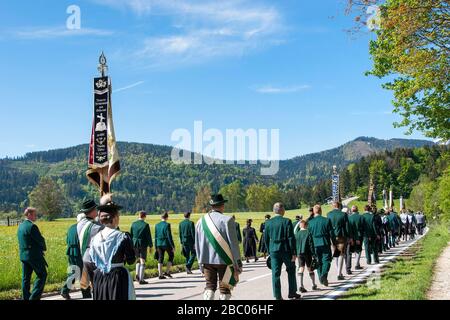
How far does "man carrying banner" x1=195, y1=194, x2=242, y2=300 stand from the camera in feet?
30.2

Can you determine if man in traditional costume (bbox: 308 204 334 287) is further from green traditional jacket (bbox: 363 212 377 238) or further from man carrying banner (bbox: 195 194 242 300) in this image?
man carrying banner (bbox: 195 194 242 300)

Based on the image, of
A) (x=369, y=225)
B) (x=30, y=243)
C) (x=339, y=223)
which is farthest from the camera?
(x=369, y=225)

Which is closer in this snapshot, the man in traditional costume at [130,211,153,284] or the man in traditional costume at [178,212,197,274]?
the man in traditional costume at [130,211,153,284]

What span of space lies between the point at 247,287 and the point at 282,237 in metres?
2.99

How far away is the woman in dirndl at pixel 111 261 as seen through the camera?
7078 millimetres

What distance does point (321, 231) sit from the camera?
48.3 feet

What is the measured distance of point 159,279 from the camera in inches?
677

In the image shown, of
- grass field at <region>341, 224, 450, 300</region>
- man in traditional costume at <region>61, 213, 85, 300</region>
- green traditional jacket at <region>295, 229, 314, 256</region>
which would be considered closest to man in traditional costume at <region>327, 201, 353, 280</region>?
grass field at <region>341, 224, 450, 300</region>

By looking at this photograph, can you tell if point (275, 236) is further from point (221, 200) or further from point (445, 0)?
point (445, 0)

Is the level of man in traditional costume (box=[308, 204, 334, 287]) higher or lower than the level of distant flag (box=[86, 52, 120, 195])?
lower

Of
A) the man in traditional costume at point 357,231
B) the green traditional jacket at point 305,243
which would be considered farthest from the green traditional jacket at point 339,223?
the green traditional jacket at point 305,243

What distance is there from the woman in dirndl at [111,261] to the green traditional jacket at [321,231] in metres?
8.32

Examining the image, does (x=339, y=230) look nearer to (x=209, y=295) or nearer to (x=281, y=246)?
(x=281, y=246)

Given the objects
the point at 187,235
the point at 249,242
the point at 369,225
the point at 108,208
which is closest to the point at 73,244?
the point at 108,208
